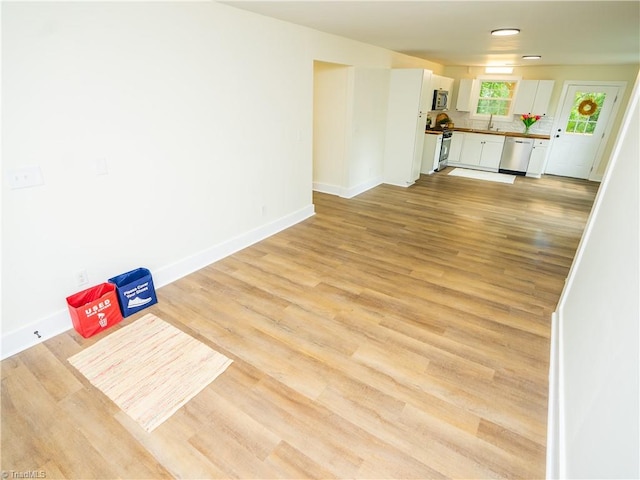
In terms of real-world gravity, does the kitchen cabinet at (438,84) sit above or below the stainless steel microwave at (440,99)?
above

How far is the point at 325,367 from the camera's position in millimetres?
2117

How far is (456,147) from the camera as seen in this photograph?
8.18 m

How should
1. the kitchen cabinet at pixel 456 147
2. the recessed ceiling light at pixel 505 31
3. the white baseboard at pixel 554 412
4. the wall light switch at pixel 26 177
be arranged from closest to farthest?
the white baseboard at pixel 554 412 < the wall light switch at pixel 26 177 < the recessed ceiling light at pixel 505 31 < the kitchen cabinet at pixel 456 147

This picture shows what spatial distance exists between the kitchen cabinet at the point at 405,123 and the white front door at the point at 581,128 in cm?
363

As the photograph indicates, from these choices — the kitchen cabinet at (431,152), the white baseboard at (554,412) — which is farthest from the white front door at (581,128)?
the white baseboard at (554,412)

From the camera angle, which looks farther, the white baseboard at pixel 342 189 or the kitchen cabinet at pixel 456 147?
the kitchen cabinet at pixel 456 147

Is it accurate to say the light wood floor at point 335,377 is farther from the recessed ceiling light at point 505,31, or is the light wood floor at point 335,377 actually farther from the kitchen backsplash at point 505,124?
the kitchen backsplash at point 505,124

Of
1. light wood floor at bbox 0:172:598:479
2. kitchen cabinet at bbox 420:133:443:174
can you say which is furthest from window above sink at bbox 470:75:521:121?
light wood floor at bbox 0:172:598:479

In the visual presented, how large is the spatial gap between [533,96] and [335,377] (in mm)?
8218

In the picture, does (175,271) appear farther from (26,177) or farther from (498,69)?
(498,69)

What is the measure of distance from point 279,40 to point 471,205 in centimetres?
389

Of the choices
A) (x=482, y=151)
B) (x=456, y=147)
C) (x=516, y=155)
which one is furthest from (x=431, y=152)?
(x=516, y=155)

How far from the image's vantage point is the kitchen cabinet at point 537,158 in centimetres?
722

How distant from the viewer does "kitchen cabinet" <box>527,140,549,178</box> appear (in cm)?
722
